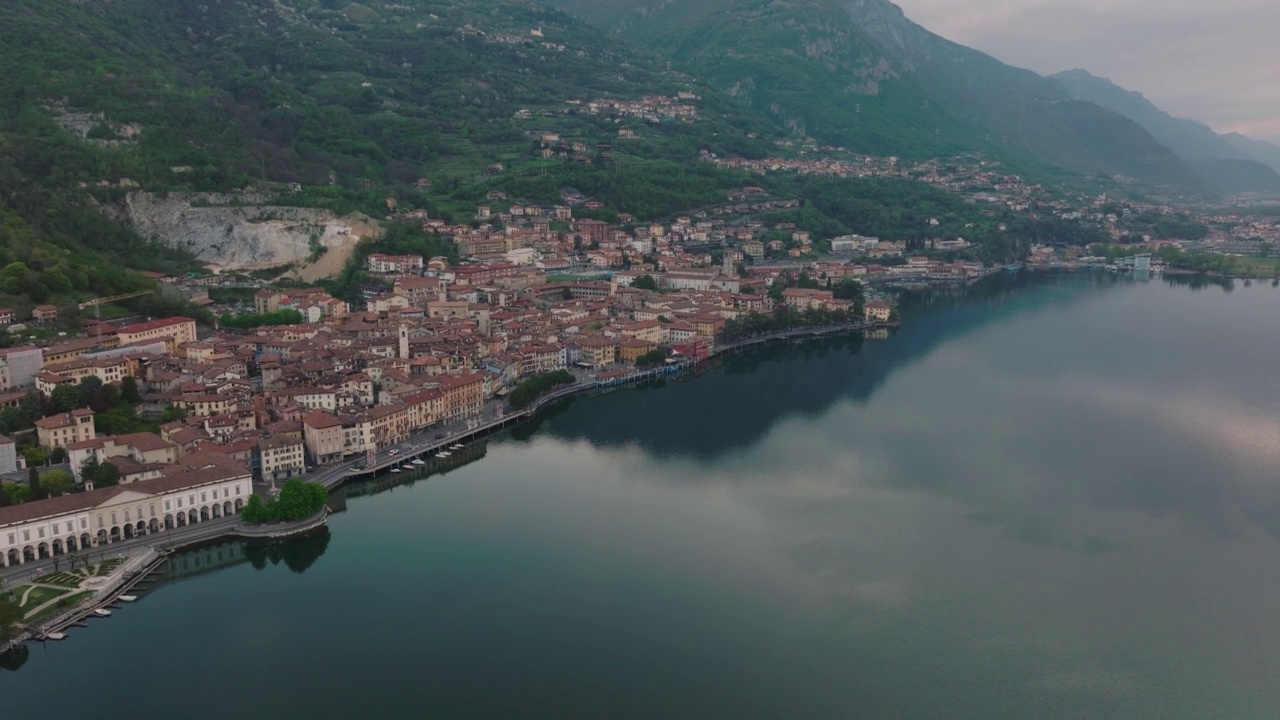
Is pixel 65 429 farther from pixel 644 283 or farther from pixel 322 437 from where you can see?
pixel 644 283

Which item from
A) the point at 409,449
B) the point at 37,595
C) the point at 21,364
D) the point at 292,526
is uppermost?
the point at 21,364

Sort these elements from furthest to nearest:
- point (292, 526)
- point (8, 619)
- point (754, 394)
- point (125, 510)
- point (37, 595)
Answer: point (754, 394), point (292, 526), point (125, 510), point (37, 595), point (8, 619)

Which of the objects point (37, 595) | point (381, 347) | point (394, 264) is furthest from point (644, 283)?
point (37, 595)

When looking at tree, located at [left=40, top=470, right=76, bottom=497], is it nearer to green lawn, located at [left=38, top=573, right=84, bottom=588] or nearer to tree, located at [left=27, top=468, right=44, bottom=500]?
tree, located at [left=27, top=468, right=44, bottom=500]

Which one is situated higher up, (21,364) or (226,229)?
(226,229)

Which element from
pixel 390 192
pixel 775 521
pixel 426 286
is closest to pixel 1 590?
pixel 775 521

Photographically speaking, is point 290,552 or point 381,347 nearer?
point 290,552

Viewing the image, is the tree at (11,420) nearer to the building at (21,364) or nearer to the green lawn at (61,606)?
the building at (21,364)
